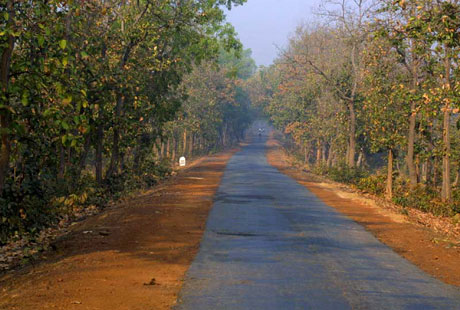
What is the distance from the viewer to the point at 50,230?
15.9 metres

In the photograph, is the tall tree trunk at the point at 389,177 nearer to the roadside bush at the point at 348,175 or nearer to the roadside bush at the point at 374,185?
the roadside bush at the point at 374,185

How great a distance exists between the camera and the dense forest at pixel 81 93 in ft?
29.8

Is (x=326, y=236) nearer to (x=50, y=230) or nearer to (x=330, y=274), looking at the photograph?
(x=330, y=274)

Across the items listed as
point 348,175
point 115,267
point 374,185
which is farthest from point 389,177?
point 115,267

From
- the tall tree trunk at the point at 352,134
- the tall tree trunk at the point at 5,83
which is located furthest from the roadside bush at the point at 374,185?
the tall tree trunk at the point at 5,83

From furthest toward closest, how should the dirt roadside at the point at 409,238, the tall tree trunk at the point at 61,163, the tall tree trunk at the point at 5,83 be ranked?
1. the tall tree trunk at the point at 61,163
2. the dirt roadside at the point at 409,238
3. the tall tree trunk at the point at 5,83

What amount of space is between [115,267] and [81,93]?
2931 millimetres

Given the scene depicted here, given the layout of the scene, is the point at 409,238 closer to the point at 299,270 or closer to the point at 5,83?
the point at 299,270

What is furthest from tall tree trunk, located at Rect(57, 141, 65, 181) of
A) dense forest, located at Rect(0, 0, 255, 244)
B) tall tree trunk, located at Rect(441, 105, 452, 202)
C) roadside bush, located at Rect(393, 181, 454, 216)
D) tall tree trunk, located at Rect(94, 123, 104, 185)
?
tall tree trunk, located at Rect(441, 105, 452, 202)

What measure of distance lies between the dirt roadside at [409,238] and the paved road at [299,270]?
1.18 ft

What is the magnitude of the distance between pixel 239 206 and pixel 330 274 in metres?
9.56

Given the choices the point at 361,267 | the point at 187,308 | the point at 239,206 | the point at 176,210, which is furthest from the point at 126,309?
the point at 239,206

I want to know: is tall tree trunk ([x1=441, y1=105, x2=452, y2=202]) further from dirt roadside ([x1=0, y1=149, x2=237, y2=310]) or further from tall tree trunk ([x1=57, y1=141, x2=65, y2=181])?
tall tree trunk ([x1=57, y1=141, x2=65, y2=181])

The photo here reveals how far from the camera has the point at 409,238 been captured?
1416cm
